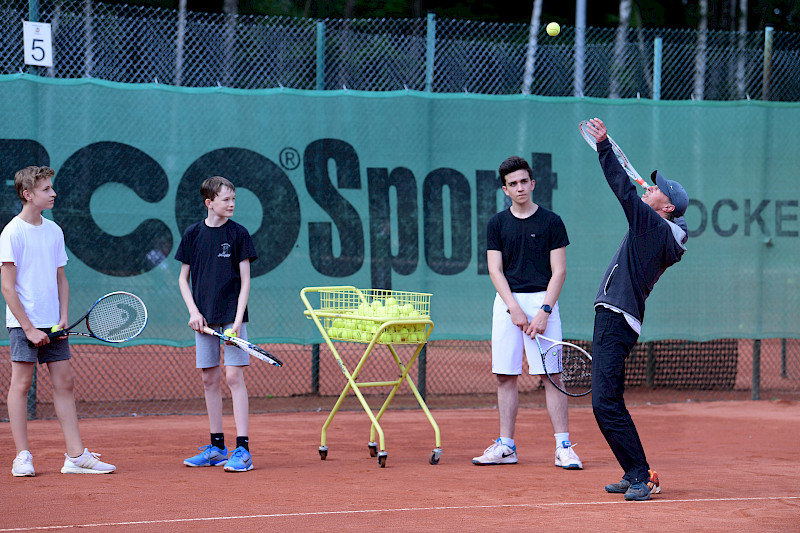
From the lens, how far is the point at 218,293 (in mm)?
5211

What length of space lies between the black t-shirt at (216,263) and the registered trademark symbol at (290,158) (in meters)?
1.97

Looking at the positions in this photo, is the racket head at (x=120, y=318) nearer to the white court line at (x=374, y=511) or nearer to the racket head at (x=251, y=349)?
the racket head at (x=251, y=349)

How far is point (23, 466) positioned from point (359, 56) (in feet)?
14.1

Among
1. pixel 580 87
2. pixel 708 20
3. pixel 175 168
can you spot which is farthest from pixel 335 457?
pixel 708 20

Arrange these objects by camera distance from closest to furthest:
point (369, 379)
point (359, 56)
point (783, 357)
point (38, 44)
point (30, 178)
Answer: point (30, 178)
point (38, 44)
point (359, 56)
point (783, 357)
point (369, 379)

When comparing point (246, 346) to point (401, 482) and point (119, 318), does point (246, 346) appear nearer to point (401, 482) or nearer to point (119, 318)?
point (119, 318)

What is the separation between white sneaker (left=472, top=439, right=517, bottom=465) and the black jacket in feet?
4.07

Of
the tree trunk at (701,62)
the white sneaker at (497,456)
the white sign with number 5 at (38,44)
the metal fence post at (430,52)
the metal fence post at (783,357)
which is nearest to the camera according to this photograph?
the white sneaker at (497,456)

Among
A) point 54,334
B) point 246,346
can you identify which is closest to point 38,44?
point 54,334

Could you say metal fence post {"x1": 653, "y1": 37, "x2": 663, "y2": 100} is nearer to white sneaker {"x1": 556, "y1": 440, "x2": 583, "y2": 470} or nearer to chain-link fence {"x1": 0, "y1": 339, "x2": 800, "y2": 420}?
chain-link fence {"x1": 0, "y1": 339, "x2": 800, "y2": 420}

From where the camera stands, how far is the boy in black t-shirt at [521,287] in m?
5.36

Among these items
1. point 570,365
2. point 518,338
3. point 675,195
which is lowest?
point 570,365

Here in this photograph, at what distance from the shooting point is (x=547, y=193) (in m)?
7.71

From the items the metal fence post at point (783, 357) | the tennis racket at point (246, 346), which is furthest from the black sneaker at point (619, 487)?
the metal fence post at point (783, 357)
